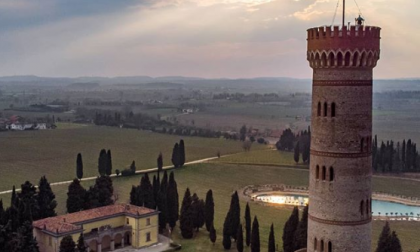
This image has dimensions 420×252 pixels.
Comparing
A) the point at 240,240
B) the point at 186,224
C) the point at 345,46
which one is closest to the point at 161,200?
the point at 186,224

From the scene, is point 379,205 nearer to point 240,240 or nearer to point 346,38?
point 240,240

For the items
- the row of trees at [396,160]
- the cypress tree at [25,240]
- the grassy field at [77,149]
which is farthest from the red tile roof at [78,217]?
the row of trees at [396,160]

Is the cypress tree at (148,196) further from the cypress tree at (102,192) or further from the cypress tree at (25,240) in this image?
the cypress tree at (25,240)

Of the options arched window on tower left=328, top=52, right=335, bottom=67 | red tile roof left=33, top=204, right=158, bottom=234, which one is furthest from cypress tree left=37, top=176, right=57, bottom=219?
arched window on tower left=328, top=52, right=335, bottom=67

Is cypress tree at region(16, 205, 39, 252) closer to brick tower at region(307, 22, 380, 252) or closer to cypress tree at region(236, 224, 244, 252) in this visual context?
cypress tree at region(236, 224, 244, 252)

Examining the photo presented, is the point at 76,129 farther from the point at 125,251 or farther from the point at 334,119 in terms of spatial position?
the point at 334,119
